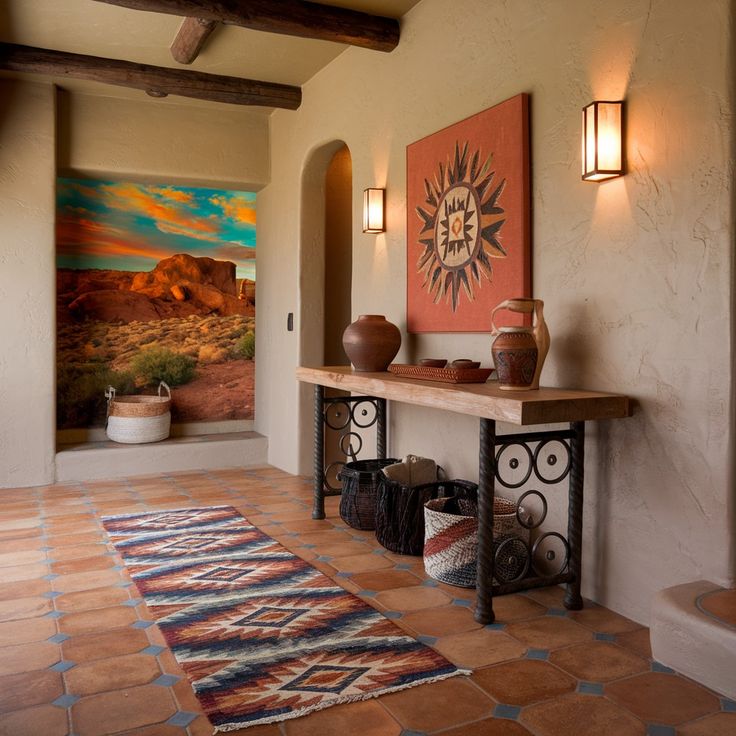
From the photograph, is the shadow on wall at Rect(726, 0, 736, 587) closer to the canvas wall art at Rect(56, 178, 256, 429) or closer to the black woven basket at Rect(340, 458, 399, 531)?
the black woven basket at Rect(340, 458, 399, 531)

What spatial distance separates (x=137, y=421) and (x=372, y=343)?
8.50 ft

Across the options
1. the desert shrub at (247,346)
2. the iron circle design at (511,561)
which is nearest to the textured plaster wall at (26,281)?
the desert shrub at (247,346)

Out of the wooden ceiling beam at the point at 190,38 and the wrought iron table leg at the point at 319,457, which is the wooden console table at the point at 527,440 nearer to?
the wrought iron table leg at the point at 319,457

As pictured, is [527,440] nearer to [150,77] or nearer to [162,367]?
[150,77]

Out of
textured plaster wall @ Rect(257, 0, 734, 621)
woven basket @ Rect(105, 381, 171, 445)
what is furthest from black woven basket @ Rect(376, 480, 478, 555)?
woven basket @ Rect(105, 381, 171, 445)

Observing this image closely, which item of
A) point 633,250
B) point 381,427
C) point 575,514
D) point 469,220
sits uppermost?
point 469,220

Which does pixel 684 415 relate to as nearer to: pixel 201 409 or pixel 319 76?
pixel 319 76

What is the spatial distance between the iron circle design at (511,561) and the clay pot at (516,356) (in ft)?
1.98

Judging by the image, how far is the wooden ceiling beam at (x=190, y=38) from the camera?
4.06m

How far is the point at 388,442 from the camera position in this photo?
427cm

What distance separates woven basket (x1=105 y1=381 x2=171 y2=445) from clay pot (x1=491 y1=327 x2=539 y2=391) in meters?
3.58

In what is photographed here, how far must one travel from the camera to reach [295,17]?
3.82 metres

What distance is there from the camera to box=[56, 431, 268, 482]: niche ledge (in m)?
5.20

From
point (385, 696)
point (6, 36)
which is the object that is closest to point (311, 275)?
point (6, 36)
